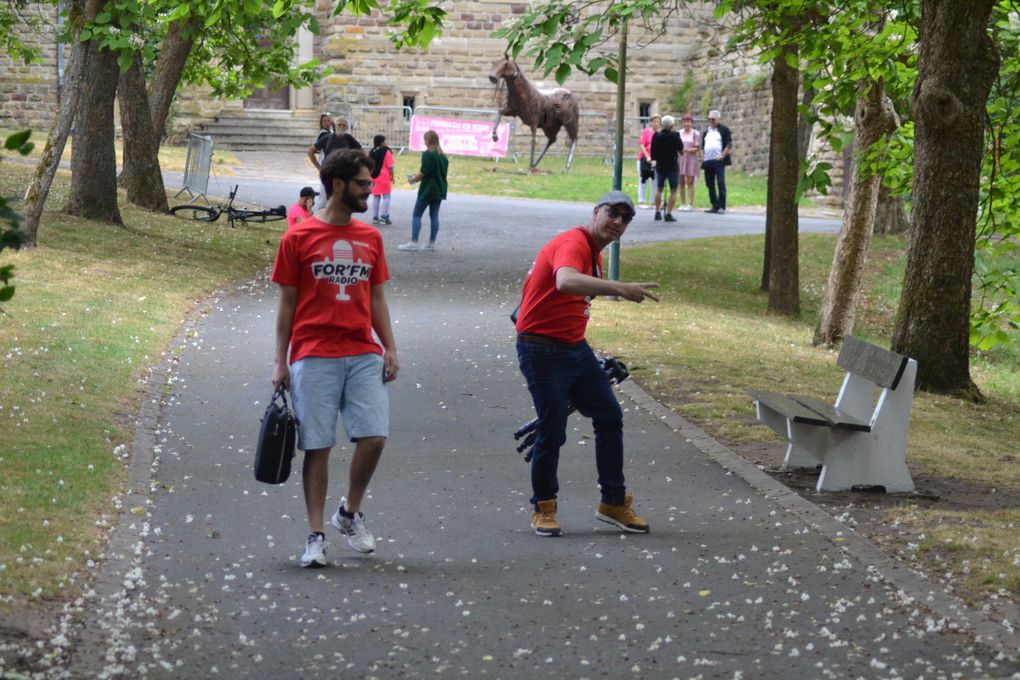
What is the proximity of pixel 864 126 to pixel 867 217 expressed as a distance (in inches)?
41.6

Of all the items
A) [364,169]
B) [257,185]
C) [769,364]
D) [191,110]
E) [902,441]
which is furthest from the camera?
[191,110]

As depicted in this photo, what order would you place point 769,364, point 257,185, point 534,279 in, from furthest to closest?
point 257,185 → point 769,364 → point 534,279

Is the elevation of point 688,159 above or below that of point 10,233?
above

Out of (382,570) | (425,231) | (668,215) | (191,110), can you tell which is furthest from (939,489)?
(191,110)

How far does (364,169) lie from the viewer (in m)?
6.81

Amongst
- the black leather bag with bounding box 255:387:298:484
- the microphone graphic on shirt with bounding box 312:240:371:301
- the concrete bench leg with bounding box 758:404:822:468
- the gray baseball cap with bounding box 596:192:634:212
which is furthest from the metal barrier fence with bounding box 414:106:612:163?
the black leather bag with bounding box 255:387:298:484

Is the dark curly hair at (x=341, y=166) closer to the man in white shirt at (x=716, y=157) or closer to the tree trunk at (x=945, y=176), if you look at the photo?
the tree trunk at (x=945, y=176)

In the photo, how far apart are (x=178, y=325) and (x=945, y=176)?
24.6ft

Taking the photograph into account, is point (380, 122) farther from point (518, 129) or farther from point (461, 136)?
point (518, 129)

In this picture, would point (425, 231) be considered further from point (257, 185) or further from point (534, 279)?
point (534, 279)

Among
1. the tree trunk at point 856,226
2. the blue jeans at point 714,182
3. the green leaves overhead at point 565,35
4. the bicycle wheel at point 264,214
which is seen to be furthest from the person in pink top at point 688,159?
the green leaves overhead at point 565,35

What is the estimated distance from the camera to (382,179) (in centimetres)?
2439

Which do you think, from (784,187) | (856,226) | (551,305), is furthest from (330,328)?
(784,187)

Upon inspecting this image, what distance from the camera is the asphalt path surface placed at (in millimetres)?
5766
